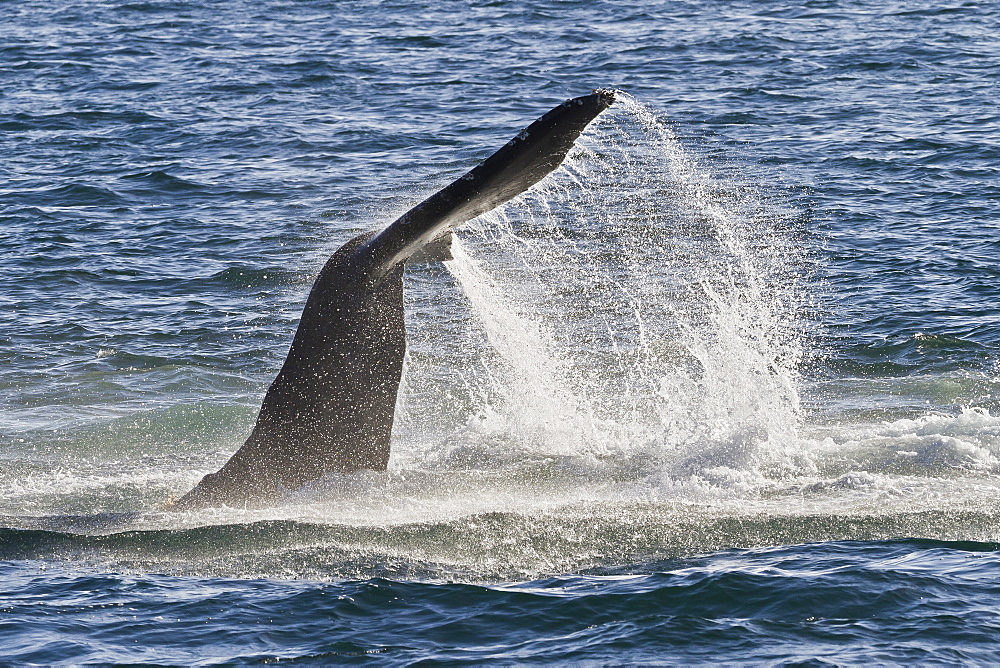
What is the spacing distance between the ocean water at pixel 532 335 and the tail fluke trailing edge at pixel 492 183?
694 mm

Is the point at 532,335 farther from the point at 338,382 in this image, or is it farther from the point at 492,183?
the point at 492,183

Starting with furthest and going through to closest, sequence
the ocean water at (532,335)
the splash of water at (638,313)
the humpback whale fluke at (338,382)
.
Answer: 1. the splash of water at (638,313)
2. the humpback whale fluke at (338,382)
3. the ocean water at (532,335)

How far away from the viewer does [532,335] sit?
42.4ft

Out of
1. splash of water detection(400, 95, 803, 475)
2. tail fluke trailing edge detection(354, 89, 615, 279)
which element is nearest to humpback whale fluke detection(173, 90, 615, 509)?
tail fluke trailing edge detection(354, 89, 615, 279)

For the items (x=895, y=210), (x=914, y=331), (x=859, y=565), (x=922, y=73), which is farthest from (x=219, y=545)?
(x=922, y=73)

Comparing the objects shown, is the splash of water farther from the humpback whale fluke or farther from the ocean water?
the humpback whale fluke

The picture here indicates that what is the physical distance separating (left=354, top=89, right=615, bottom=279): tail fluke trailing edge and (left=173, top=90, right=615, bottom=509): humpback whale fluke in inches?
0.6

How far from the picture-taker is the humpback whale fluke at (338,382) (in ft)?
27.1

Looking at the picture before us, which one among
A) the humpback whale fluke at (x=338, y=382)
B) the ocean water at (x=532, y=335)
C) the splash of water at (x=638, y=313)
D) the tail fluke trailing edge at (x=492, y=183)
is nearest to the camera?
the tail fluke trailing edge at (x=492, y=183)

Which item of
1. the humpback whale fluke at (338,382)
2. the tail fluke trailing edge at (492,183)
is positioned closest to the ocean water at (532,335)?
the humpback whale fluke at (338,382)

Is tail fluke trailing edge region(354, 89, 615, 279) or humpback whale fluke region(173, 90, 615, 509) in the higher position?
tail fluke trailing edge region(354, 89, 615, 279)

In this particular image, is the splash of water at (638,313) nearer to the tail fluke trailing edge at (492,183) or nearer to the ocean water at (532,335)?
the ocean water at (532,335)

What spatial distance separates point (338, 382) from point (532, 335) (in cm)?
466

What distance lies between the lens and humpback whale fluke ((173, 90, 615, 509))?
8273mm
